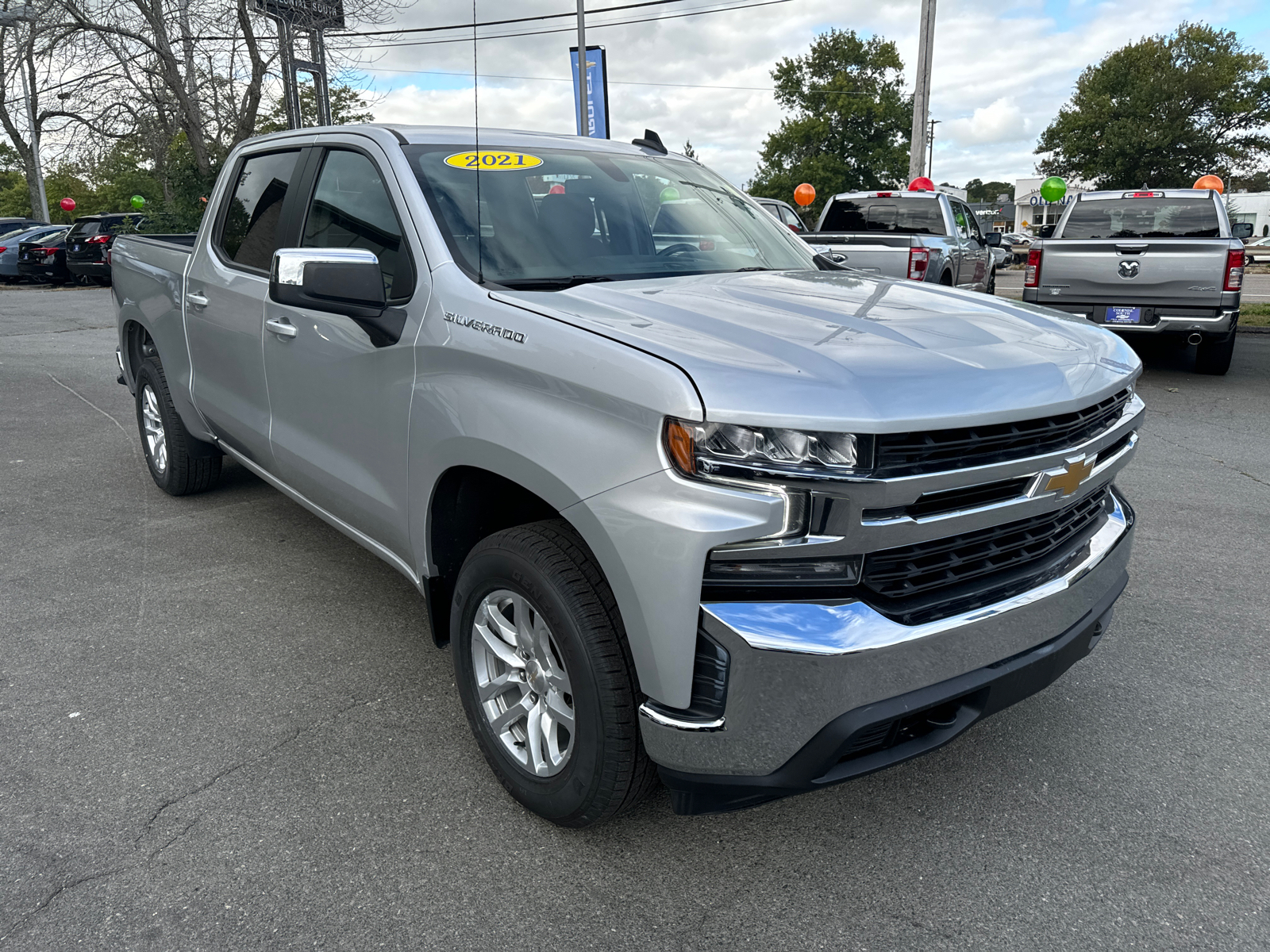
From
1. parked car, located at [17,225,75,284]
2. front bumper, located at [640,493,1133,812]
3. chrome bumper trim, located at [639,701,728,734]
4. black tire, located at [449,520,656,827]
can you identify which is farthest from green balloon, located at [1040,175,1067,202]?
chrome bumper trim, located at [639,701,728,734]

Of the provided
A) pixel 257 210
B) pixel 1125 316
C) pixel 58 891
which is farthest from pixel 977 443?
pixel 1125 316

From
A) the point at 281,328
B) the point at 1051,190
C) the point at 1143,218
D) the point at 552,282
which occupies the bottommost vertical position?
the point at 281,328

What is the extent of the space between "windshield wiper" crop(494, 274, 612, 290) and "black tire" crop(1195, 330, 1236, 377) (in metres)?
9.00

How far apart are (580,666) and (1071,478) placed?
1.27 meters

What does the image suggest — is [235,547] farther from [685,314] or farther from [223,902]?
[685,314]

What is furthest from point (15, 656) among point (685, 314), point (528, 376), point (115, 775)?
point (685, 314)

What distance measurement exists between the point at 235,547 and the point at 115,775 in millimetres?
2042

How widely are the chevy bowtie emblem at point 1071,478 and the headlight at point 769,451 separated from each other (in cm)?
62

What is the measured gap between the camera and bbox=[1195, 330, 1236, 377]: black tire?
9.88 meters

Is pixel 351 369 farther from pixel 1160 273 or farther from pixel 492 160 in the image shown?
pixel 1160 273

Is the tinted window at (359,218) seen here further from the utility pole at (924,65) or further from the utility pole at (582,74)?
the utility pole at (924,65)

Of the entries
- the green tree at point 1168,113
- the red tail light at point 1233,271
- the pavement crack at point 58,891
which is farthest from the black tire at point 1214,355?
the green tree at point 1168,113

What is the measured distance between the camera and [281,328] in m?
3.59

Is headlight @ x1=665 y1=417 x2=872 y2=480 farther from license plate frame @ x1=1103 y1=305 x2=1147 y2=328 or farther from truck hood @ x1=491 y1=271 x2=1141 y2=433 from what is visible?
license plate frame @ x1=1103 y1=305 x2=1147 y2=328
